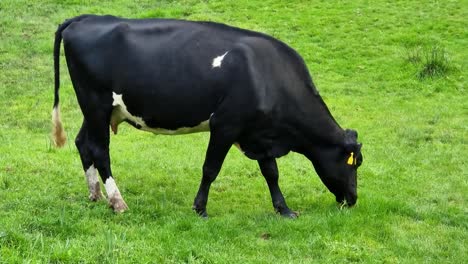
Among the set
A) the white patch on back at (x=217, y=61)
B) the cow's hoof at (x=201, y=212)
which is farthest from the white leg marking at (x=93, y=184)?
the white patch on back at (x=217, y=61)

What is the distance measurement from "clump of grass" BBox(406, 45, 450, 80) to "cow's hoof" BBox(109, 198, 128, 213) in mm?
11385

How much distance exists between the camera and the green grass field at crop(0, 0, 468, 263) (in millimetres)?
6859

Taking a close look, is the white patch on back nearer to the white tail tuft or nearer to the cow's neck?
the cow's neck

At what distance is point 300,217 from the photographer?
320 inches

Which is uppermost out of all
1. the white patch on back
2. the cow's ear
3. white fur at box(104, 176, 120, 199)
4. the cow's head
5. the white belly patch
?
the white patch on back

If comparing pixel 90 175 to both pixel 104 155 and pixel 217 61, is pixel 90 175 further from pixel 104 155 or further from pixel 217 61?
pixel 217 61

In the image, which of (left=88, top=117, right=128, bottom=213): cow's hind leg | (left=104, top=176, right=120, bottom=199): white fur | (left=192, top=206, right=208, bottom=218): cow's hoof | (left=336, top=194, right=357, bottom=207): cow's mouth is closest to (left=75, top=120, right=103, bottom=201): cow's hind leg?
(left=88, top=117, right=128, bottom=213): cow's hind leg

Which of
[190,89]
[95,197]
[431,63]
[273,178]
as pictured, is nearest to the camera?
[190,89]

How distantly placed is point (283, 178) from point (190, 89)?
2.91 meters

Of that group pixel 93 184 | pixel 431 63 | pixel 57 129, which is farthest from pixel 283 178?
pixel 431 63

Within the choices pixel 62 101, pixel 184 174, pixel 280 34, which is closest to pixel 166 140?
pixel 184 174

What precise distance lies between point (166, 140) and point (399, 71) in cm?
800

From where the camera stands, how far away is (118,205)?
7949mm

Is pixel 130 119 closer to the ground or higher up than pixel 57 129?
higher up
